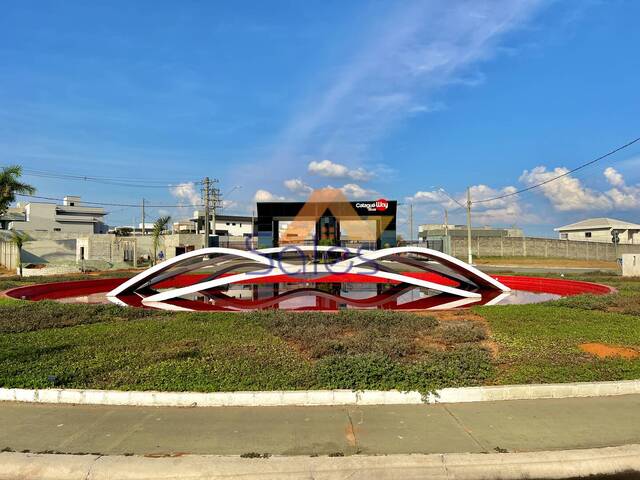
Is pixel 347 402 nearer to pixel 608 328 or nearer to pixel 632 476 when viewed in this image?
pixel 632 476

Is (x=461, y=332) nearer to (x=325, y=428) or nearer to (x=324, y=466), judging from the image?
(x=325, y=428)

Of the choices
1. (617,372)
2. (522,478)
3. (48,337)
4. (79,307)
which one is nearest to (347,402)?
(522,478)

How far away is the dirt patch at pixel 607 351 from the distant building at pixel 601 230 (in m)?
75.7

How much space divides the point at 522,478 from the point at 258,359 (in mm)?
4216

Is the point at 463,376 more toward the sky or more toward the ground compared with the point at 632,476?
more toward the sky

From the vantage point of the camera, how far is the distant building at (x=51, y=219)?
68700mm

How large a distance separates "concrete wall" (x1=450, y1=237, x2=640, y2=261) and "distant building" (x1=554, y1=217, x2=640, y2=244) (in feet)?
52.8

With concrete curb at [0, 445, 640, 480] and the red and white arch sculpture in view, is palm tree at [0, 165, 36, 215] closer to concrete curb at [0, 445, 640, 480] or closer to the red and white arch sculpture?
the red and white arch sculpture

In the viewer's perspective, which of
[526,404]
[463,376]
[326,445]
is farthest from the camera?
[463,376]

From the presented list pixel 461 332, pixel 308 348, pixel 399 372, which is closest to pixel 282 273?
pixel 461 332

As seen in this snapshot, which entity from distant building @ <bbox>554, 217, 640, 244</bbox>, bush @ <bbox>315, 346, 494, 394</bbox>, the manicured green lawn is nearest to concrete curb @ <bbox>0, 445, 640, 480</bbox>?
bush @ <bbox>315, 346, 494, 394</bbox>

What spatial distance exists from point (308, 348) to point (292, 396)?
8.03ft

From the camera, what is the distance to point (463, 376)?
20.4ft

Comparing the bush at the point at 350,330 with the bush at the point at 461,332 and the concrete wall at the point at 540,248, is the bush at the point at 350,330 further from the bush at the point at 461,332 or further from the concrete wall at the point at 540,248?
the concrete wall at the point at 540,248
